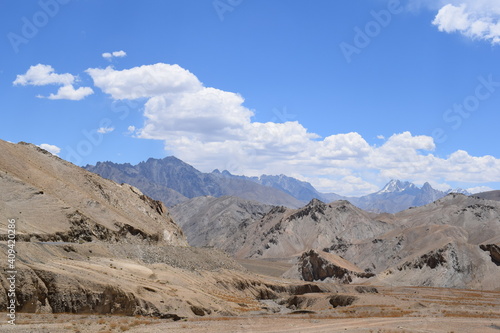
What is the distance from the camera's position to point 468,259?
9744 cm

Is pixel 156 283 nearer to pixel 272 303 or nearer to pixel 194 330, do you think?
pixel 194 330

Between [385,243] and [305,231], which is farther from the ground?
[305,231]

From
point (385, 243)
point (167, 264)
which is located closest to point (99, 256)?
point (167, 264)

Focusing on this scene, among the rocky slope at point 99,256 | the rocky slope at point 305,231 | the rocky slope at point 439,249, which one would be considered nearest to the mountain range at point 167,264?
the rocky slope at point 99,256

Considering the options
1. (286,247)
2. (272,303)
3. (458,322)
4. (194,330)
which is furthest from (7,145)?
(286,247)

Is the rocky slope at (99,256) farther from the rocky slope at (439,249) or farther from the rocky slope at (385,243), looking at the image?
the rocky slope at (439,249)

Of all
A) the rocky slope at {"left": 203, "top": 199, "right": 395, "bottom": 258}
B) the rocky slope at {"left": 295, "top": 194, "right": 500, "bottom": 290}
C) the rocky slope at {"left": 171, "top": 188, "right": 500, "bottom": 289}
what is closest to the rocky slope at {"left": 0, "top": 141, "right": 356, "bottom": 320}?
the rocky slope at {"left": 171, "top": 188, "right": 500, "bottom": 289}

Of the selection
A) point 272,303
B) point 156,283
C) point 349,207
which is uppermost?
point 349,207

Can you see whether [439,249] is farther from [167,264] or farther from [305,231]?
[305,231]

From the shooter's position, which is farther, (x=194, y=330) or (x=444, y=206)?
(x=444, y=206)

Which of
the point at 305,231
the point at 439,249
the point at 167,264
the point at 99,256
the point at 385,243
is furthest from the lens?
the point at 305,231

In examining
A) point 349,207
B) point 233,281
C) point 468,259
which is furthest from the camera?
point 349,207

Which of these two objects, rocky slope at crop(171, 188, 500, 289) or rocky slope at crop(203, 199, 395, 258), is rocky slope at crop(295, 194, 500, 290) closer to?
rocky slope at crop(171, 188, 500, 289)

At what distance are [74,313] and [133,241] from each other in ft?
105
